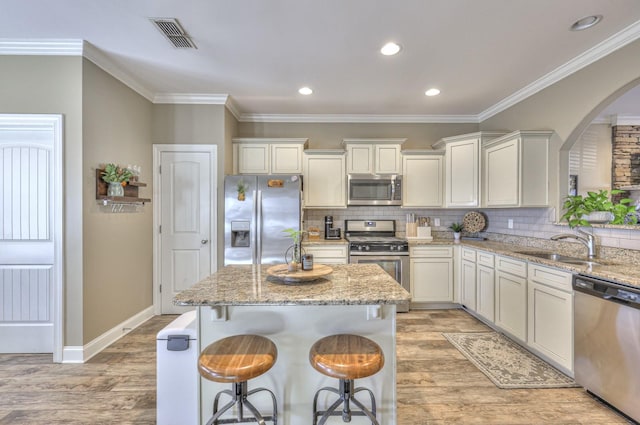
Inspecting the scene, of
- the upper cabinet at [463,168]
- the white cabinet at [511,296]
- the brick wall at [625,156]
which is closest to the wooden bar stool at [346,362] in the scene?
the white cabinet at [511,296]

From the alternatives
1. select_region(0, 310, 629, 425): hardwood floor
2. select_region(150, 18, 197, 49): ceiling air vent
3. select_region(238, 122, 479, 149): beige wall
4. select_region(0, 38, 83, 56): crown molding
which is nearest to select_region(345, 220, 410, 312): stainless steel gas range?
select_region(0, 310, 629, 425): hardwood floor

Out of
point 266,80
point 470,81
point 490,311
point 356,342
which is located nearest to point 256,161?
point 266,80

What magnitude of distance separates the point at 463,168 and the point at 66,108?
450 centimetres

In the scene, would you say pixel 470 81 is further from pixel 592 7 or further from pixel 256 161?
pixel 256 161

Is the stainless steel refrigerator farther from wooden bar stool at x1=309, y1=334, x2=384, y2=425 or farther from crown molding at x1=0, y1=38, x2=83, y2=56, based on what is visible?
wooden bar stool at x1=309, y1=334, x2=384, y2=425

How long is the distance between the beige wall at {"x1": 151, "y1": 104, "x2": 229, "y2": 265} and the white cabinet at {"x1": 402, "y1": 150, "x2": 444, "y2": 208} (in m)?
2.56

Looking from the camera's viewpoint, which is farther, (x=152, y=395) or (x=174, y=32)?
(x=174, y=32)

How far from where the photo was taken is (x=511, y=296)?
2.95 meters

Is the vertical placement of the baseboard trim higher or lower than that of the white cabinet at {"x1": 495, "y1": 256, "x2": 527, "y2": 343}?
lower

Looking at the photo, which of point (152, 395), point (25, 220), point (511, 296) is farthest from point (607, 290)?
point (25, 220)

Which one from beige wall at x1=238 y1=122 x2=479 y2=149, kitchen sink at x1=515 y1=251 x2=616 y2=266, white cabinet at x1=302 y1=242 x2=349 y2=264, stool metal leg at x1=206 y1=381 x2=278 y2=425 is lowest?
stool metal leg at x1=206 y1=381 x2=278 y2=425

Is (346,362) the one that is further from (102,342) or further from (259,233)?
(102,342)

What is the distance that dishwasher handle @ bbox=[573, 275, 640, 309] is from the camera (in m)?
1.81

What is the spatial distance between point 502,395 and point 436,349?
73cm
